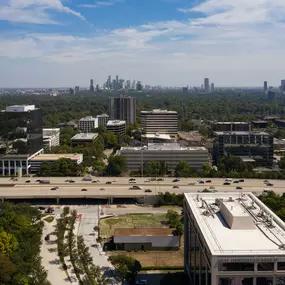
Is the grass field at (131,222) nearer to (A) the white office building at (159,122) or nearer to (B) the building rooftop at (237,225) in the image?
(B) the building rooftop at (237,225)

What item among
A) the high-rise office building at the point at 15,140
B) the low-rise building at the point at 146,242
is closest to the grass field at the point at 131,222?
the low-rise building at the point at 146,242

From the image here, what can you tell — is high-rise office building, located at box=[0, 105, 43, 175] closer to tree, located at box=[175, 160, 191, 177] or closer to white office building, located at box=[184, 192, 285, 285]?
tree, located at box=[175, 160, 191, 177]

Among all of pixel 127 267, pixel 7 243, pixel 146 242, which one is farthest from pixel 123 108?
pixel 127 267

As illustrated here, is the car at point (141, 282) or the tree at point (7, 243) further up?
the tree at point (7, 243)

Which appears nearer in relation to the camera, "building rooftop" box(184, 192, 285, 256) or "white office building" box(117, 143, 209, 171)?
"building rooftop" box(184, 192, 285, 256)

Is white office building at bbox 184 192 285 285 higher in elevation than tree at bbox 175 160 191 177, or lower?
higher

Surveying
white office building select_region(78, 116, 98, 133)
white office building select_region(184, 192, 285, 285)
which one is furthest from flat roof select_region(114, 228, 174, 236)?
white office building select_region(78, 116, 98, 133)

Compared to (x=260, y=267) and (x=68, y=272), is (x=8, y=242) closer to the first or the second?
(x=68, y=272)
